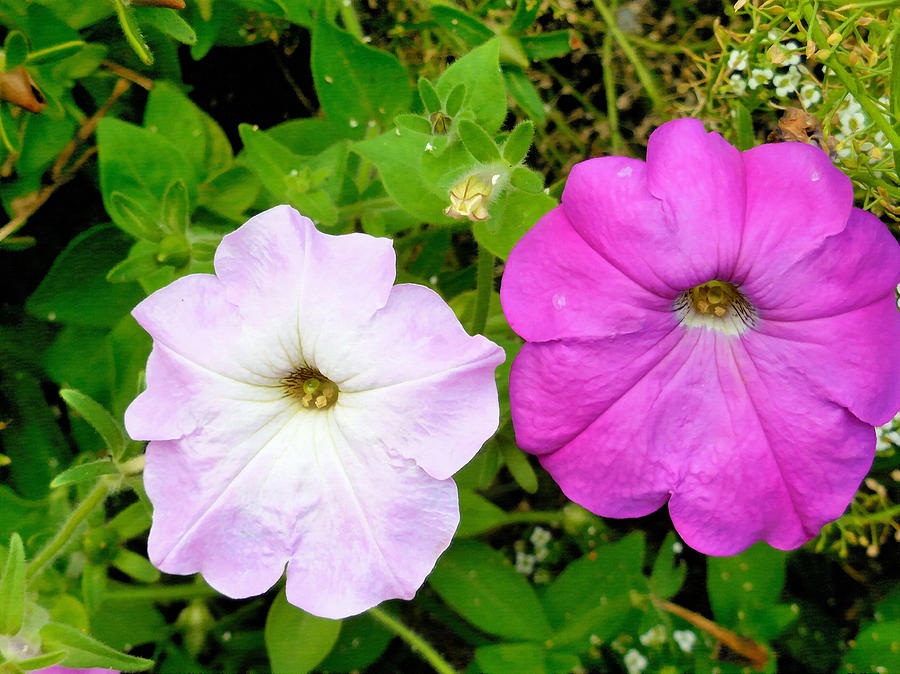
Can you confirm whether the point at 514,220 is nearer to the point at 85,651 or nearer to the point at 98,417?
the point at 98,417

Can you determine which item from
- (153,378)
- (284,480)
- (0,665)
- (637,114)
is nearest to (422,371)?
(284,480)

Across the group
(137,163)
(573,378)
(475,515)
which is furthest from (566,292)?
(137,163)

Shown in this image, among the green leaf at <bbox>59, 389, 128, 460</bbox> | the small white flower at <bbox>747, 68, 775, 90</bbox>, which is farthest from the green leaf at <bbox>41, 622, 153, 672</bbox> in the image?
the small white flower at <bbox>747, 68, 775, 90</bbox>

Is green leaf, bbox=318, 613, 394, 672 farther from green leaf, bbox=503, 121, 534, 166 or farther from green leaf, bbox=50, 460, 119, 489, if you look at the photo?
green leaf, bbox=503, 121, 534, 166

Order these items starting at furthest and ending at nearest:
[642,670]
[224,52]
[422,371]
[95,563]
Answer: [224,52] < [642,670] < [95,563] < [422,371]

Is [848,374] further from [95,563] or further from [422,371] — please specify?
[95,563]

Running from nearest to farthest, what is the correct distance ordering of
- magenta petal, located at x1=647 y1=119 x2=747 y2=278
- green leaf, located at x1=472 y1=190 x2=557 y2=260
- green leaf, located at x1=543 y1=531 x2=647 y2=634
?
magenta petal, located at x1=647 y1=119 x2=747 y2=278, green leaf, located at x1=472 y1=190 x2=557 y2=260, green leaf, located at x1=543 y1=531 x2=647 y2=634
